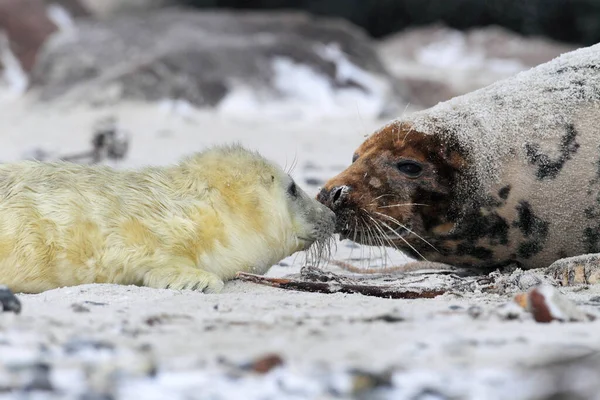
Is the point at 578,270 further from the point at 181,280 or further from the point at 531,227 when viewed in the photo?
the point at 181,280

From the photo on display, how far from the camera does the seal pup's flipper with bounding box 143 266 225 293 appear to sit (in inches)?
115

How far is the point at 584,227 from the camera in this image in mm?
3256

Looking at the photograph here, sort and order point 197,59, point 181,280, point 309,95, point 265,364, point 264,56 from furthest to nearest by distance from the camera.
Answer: point 264,56
point 197,59
point 309,95
point 181,280
point 265,364

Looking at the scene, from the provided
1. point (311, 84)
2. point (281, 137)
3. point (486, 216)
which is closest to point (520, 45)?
point (311, 84)

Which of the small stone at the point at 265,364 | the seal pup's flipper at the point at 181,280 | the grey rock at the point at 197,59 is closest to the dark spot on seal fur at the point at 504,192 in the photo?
the seal pup's flipper at the point at 181,280

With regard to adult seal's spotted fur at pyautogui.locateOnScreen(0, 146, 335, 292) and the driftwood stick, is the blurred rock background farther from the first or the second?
the driftwood stick

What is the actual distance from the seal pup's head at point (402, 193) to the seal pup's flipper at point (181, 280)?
744 millimetres

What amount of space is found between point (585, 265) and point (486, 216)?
424 millimetres

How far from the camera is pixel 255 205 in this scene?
3.32 meters

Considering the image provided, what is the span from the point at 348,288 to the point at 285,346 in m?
1.01

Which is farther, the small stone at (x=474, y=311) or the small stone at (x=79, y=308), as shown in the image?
the small stone at (x=79, y=308)

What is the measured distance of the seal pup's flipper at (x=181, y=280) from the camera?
292cm

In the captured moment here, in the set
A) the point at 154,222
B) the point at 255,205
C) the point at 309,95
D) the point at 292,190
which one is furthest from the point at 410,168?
the point at 309,95

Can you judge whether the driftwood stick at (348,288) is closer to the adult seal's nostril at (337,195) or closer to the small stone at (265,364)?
the adult seal's nostril at (337,195)
